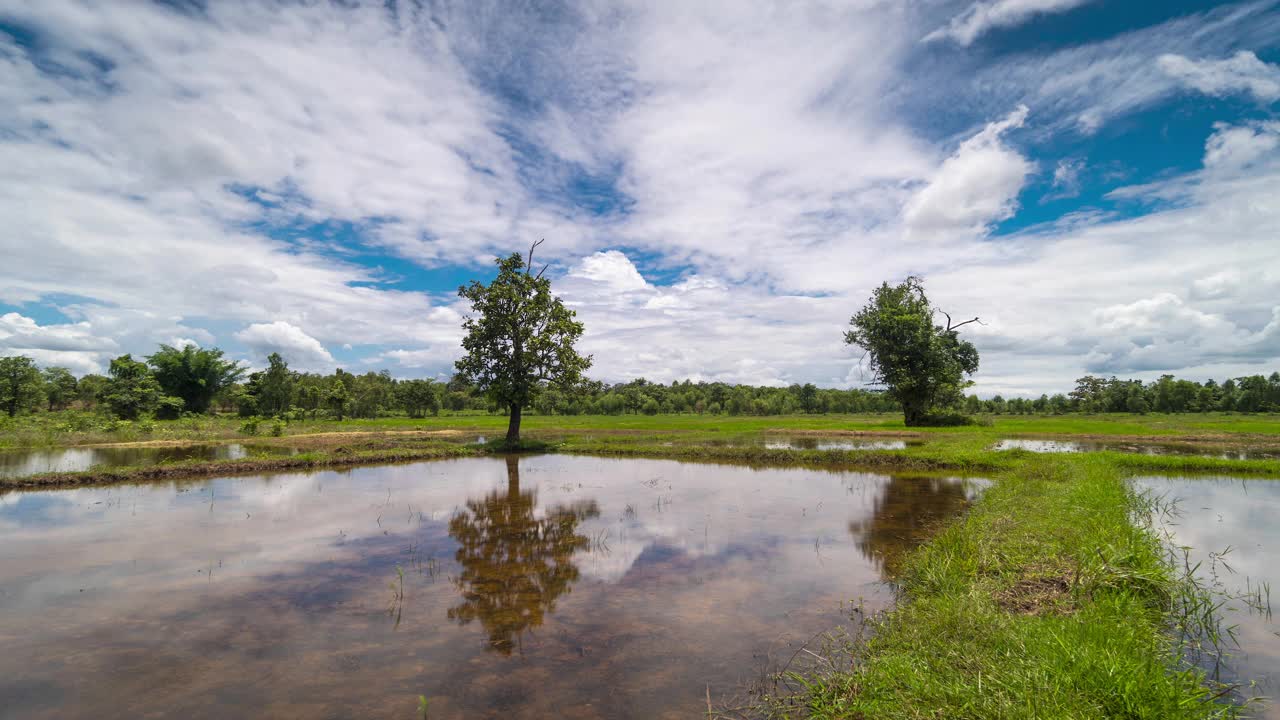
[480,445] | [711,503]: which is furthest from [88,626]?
[480,445]

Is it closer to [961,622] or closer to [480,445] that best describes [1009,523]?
[961,622]

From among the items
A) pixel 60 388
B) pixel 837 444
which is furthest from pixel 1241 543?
pixel 60 388

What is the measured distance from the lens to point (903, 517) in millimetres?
13562

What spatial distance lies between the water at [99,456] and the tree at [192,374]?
41.3 metres

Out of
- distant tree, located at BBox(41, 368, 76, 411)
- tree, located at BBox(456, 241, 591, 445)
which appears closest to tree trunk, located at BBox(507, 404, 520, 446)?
tree, located at BBox(456, 241, 591, 445)

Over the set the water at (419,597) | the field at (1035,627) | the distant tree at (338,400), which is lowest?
the water at (419,597)

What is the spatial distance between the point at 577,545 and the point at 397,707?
19.8 feet

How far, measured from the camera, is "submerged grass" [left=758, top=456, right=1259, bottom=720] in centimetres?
443

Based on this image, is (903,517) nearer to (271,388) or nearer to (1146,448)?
(1146,448)

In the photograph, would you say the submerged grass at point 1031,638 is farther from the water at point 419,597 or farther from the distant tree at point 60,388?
the distant tree at point 60,388

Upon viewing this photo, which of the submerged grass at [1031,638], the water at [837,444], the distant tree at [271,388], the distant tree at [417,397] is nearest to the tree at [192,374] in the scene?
the distant tree at [271,388]

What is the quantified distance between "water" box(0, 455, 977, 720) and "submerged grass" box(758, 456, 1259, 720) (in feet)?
3.20

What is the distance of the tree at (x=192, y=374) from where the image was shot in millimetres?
61500

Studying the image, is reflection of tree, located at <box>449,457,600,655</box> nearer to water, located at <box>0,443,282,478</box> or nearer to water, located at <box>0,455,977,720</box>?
water, located at <box>0,455,977,720</box>
